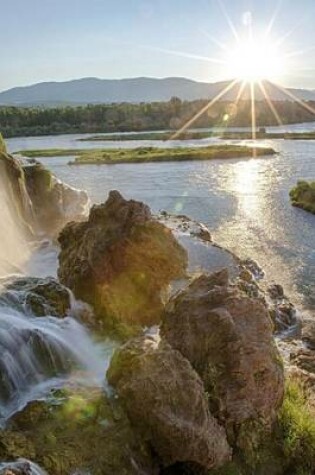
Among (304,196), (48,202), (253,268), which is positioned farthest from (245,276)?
(304,196)

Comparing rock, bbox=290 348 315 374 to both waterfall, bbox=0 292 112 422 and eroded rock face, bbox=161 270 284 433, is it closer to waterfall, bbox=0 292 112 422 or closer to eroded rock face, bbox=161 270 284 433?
eroded rock face, bbox=161 270 284 433

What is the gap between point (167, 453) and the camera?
10375 millimetres

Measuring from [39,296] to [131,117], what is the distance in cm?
12521

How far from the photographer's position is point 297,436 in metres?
11.9

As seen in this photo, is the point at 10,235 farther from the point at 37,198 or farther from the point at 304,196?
the point at 304,196

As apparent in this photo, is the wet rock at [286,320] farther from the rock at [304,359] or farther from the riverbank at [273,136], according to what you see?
the riverbank at [273,136]

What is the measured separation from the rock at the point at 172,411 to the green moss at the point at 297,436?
1.54 meters

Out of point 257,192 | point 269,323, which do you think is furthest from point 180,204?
point 269,323

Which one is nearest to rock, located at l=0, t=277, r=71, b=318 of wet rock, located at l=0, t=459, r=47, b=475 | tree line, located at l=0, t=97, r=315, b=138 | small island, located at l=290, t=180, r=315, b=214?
wet rock, located at l=0, t=459, r=47, b=475

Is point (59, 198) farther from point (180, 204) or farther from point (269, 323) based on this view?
point (269, 323)

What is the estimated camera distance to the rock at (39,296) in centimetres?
1514

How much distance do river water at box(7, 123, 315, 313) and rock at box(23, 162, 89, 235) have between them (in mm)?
7866

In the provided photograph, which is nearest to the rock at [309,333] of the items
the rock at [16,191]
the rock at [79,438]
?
the rock at [79,438]

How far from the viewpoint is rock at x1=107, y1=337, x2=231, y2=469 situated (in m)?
10.2
